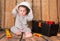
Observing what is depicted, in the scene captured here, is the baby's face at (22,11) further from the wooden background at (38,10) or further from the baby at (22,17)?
the wooden background at (38,10)

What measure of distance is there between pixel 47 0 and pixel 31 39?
1.74 ft

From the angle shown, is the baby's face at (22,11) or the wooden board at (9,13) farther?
the wooden board at (9,13)

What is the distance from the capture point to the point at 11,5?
152 cm

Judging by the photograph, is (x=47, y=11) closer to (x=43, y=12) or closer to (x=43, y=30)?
(x=43, y=12)

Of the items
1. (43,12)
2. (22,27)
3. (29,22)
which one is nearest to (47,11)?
(43,12)

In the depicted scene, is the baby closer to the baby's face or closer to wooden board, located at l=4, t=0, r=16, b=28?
the baby's face

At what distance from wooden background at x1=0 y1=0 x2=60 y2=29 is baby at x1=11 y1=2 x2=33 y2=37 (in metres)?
0.12

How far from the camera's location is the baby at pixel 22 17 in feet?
4.43

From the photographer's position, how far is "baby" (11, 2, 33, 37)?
135 cm

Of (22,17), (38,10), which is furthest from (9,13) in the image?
(38,10)

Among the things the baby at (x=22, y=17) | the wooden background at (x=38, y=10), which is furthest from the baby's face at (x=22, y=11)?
the wooden background at (x=38, y=10)

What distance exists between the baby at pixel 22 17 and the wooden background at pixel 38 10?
0.12 m

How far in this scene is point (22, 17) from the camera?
1.39m

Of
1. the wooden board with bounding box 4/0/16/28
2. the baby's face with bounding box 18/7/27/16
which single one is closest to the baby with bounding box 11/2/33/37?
the baby's face with bounding box 18/7/27/16
